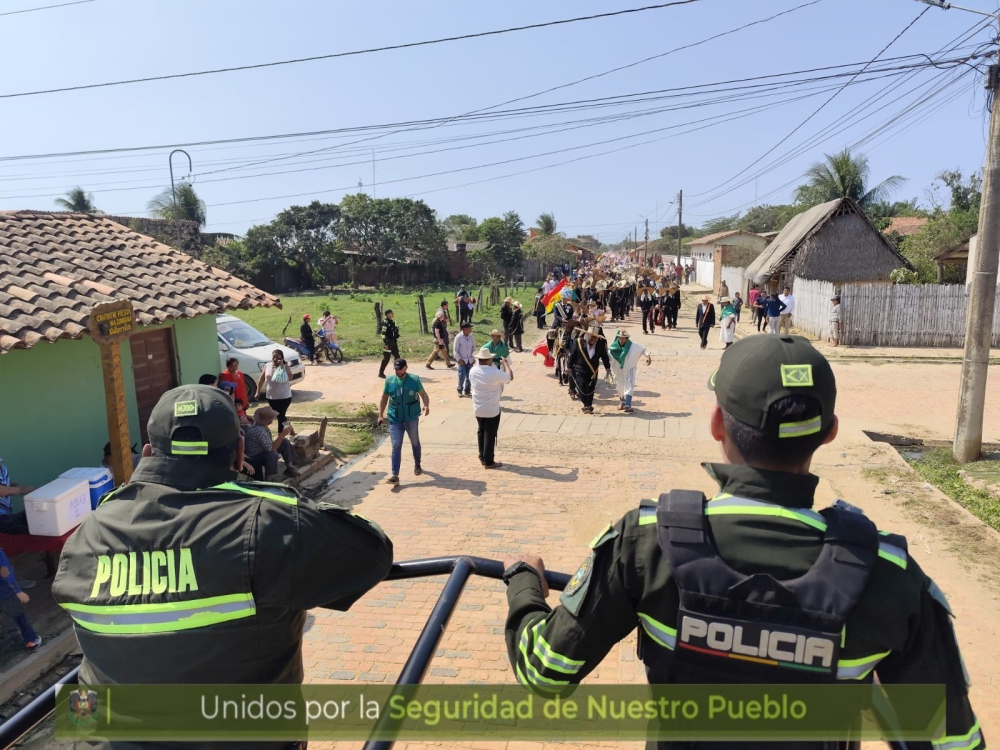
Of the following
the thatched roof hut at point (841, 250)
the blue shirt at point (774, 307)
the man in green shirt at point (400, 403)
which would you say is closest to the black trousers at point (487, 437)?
the man in green shirt at point (400, 403)

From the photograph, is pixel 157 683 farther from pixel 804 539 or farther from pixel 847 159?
pixel 847 159


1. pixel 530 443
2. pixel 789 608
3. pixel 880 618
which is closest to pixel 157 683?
pixel 789 608

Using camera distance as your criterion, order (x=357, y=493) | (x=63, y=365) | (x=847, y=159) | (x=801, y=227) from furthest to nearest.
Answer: (x=847, y=159) < (x=801, y=227) < (x=357, y=493) < (x=63, y=365)

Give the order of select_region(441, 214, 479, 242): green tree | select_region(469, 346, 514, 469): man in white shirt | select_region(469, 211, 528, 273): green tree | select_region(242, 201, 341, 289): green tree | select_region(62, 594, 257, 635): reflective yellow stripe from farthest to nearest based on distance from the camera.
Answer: select_region(441, 214, 479, 242): green tree → select_region(469, 211, 528, 273): green tree → select_region(242, 201, 341, 289): green tree → select_region(469, 346, 514, 469): man in white shirt → select_region(62, 594, 257, 635): reflective yellow stripe

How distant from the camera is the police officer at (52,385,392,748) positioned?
1902mm

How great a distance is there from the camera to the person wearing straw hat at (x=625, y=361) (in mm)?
12039

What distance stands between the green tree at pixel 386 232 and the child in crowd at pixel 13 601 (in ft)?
141

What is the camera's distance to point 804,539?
148cm

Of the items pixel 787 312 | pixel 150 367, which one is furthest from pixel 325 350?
pixel 787 312

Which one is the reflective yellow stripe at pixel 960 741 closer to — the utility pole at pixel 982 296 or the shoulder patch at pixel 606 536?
the shoulder patch at pixel 606 536

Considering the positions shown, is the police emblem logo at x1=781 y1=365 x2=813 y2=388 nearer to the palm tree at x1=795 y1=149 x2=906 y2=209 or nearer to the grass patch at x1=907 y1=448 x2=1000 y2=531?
the grass patch at x1=907 y1=448 x2=1000 y2=531

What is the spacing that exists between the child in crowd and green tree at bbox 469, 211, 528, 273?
148 ft

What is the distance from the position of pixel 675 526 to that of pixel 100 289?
8139 millimetres

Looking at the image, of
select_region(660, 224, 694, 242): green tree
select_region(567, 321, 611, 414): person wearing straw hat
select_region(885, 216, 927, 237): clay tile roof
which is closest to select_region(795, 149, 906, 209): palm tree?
select_region(885, 216, 927, 237): clay tile roof
